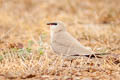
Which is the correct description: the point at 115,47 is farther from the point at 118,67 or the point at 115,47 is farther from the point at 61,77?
the point at 61,77

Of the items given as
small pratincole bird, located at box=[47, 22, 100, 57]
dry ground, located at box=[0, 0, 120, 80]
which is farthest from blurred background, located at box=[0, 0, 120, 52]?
small pratincole bird, located at box=[47, 22, 100, 57]

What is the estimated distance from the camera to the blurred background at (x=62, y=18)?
6.88 metres

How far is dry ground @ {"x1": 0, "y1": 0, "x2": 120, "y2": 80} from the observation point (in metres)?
4.07

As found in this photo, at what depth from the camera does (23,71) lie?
402 cm

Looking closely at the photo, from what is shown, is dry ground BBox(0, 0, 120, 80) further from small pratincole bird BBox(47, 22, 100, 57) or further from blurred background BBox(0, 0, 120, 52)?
small pratincole bird BBox(47, 22, 100, 57)

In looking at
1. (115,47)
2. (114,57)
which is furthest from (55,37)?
(115,47)

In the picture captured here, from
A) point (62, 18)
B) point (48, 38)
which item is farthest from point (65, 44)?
point (62, 18)

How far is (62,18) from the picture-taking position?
8.03m

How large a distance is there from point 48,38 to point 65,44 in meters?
2.38

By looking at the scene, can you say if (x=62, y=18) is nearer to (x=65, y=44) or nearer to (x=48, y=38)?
(x=48, y=38)

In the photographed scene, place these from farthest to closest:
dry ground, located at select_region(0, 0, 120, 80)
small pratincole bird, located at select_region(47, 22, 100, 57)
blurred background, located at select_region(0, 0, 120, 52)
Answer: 1. blurred background, located at select_region(0, 0, 120, 52)
2. small pratincole bird, located at select_region(47, 22, 100, 57)
3. dry ground, located at select_region(0, 0, 120, 80)

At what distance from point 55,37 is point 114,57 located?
0.86 metres

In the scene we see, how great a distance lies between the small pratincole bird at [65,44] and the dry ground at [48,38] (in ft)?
0.38

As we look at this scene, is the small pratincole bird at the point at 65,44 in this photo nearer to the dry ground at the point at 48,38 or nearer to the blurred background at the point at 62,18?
the dry ground at the point at 48,38
